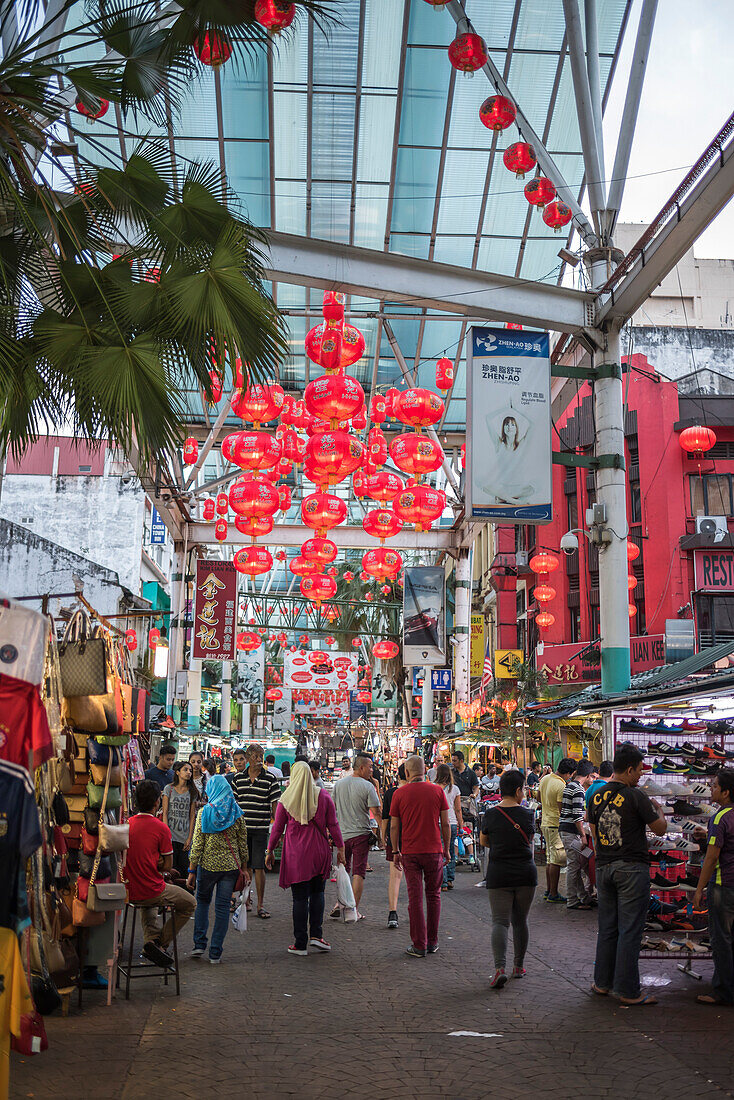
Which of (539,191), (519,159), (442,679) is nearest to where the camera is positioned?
(519,159)

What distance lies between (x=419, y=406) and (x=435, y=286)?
2.02 meters

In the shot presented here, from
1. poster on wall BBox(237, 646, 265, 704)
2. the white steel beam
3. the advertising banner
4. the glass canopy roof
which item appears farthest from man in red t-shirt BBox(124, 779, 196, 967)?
poster on wall BBox(237, 646, 265, 704)

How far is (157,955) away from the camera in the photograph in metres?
7.78

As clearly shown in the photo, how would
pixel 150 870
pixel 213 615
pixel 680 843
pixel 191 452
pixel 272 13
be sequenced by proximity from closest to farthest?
pixel 272 13, pixel 150 870, pixel 680 843, pixel 191 452, pixel 213 615

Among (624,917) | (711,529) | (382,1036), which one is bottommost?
(382,1036)

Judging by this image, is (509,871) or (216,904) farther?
(216,904)

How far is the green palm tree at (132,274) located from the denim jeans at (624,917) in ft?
14.5

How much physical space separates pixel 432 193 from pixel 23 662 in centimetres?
1627

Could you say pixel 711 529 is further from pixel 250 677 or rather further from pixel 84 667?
pixel 84 667

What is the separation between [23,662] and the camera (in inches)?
173

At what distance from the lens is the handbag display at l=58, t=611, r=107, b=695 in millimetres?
7117

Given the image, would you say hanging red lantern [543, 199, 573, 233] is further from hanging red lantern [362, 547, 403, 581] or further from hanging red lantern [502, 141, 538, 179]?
hanging red lantern [362, 547, 403, 581]

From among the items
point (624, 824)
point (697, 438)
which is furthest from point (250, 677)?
point (624, 824)

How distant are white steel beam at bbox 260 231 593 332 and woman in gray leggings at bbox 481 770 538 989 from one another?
8.67 m
